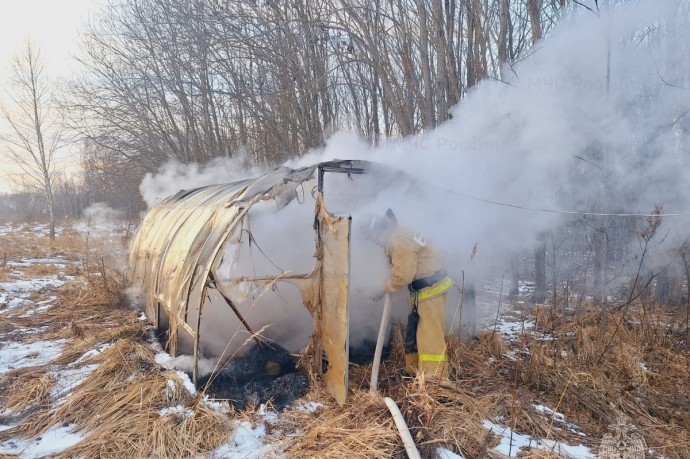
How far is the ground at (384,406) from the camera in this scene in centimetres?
336

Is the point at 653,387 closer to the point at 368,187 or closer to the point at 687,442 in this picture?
the point at 687,442

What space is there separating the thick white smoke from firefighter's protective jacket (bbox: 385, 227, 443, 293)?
58 cm

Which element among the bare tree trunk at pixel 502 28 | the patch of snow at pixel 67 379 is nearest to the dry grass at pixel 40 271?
the patch of snow at pixel 67 379

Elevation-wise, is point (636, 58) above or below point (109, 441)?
above

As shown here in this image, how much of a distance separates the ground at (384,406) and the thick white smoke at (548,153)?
4.43 ft

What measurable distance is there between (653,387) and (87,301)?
29.8 ft

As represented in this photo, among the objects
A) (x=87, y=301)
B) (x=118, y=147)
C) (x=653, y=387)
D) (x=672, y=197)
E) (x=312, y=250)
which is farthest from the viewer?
(x=118, y=147)

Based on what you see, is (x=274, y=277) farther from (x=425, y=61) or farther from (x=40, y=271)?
(x=40, y=271)

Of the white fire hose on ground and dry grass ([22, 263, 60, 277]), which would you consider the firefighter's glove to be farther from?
dry grass ([22, 263, 60, 277])

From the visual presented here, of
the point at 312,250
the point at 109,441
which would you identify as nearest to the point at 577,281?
the point at 312,250

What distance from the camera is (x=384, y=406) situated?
371cm

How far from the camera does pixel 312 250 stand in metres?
5.49

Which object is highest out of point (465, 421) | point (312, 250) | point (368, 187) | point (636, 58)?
point (636, 58)

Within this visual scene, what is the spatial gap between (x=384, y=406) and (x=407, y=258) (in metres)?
1.43
